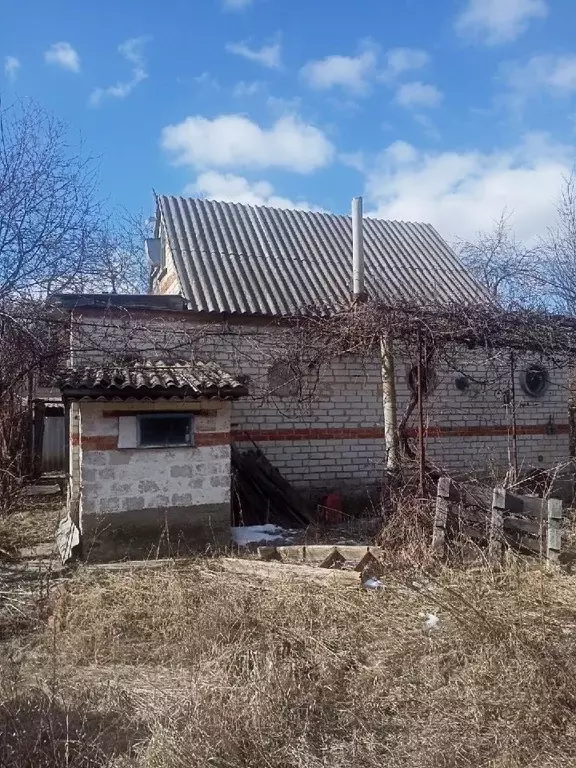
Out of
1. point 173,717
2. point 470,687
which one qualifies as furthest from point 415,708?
point 173,717

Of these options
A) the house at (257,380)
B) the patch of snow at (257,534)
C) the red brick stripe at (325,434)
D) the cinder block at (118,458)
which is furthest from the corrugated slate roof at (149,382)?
the patch of snow at (257,534)

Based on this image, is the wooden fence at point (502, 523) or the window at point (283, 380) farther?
the window at point (283, 380)

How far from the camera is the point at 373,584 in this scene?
576cm

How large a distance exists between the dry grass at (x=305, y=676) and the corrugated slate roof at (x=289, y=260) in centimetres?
603

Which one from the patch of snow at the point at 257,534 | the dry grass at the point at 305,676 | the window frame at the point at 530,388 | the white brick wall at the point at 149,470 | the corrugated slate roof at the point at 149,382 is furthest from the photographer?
the window frame at the point at 530,388

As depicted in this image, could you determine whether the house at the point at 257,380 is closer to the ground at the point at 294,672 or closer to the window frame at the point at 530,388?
the window frame at the point at 530,388

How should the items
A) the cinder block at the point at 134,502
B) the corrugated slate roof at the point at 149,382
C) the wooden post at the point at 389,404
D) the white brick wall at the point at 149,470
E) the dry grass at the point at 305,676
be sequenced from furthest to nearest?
the wooden post at the point at 389,404 < the cinder block at the point at 134,502 < the white brick wall at the point at 149,470 < the corrugated slate roof at the point at 149,382 < the dry grass at the point at 305,676

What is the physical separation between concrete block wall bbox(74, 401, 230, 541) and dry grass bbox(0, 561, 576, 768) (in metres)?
1.83

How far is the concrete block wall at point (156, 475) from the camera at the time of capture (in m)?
7.56

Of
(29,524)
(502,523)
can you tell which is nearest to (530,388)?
(502,523)

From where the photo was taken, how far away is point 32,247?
9461mm

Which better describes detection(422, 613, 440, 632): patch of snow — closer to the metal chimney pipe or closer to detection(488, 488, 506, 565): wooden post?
detection(488, 488, 506, 565): wooden post

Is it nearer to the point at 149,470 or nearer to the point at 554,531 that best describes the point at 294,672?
the point at 554,531

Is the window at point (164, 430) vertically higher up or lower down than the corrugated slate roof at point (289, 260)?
lower down
